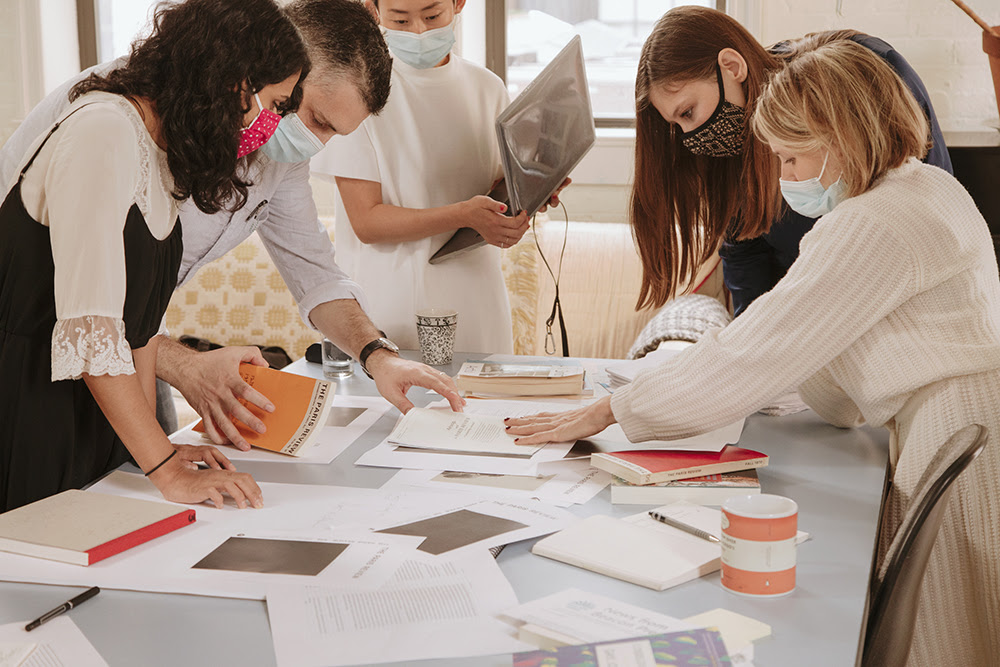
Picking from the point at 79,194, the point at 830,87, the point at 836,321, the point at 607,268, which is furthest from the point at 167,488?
the point at 607,268

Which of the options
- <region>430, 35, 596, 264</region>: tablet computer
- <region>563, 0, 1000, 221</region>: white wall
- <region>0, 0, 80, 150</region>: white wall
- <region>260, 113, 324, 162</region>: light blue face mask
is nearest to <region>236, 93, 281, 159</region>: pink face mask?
<region>260, 113, 324, 162</region>: light blue face mask

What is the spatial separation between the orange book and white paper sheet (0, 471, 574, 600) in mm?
149

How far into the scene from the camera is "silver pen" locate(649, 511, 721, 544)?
1110 millimetres

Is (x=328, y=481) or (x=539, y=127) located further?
(x=539, y=127)

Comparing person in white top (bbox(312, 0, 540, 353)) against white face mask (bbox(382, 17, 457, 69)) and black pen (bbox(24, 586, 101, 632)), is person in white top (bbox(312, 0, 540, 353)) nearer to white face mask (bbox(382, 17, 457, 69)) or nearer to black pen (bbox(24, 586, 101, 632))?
white face mask (bbox(382, 17, 457, 69))

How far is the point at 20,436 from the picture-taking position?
1332 millimetres

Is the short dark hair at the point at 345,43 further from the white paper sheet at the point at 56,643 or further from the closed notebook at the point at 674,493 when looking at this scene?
the white paper sheet at the point at 56,643

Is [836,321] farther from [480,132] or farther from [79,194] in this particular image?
[480,132]

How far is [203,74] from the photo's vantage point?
4.06 feet

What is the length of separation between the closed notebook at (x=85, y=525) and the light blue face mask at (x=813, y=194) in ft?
3.23

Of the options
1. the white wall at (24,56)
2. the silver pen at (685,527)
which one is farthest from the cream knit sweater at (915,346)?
the white wall at (24,56)

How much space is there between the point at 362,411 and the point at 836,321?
826 millimetres

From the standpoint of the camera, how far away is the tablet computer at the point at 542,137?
2.04 m

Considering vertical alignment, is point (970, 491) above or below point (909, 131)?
below
